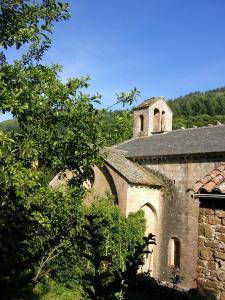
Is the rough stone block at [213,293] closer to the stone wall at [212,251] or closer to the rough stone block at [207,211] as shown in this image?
the stone wall at [212,251]

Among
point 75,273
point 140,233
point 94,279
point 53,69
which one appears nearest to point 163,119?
point 140,233

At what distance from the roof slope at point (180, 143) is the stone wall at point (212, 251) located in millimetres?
14401

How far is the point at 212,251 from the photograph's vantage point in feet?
20.8

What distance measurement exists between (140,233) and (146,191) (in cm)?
304

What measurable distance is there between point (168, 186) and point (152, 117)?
887 cm

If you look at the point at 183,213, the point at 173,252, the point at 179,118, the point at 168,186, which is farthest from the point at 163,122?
the point at 179,118

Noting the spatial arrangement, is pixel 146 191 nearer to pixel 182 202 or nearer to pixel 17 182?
pixel 182 202

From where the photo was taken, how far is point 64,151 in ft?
23.9

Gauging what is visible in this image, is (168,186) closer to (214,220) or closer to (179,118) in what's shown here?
(214,220)

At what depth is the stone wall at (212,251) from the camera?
20.2 feet

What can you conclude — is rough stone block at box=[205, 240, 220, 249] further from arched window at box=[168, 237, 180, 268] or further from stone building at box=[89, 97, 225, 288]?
arched window at box=[168, 237, 180, 268]

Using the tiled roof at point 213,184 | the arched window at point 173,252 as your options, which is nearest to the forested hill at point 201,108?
the arched window at point 173,252

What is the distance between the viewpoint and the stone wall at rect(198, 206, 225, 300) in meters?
6.15

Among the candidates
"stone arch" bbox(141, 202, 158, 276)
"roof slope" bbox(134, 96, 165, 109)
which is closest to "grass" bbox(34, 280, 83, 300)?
"stone arch" bbox(141, 202, 158, 276)
